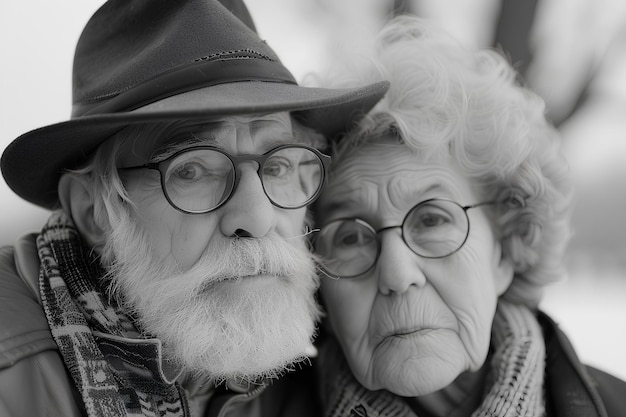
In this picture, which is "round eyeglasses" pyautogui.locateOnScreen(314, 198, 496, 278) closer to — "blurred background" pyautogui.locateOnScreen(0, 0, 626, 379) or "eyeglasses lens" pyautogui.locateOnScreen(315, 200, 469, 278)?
"eyeglasses lens" pyautogui.locateOnScreen(315, 200, 469, 278)

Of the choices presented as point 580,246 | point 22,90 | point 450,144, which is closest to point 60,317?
point 450,144

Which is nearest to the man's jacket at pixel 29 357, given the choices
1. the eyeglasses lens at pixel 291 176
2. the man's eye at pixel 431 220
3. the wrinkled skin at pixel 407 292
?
the wrinkled skin at pixel 407 292

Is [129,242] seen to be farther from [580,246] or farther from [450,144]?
[580,246]

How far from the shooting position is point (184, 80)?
179 cm

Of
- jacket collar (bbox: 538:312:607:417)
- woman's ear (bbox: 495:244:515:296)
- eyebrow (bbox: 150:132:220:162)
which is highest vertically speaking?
eyebrow (bbox: 150:132:220:162)

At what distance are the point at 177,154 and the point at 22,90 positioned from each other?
10.4 feet

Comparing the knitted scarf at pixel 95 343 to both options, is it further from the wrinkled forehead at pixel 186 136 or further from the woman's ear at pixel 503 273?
the woman's ear at pixel 503 273

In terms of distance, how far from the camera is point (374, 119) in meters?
2.26

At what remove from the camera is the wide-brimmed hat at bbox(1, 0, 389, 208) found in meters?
1.73

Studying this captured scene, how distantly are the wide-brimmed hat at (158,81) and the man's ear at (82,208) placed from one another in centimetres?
6

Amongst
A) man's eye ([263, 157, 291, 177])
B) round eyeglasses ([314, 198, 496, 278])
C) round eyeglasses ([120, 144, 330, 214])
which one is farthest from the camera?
round eyeglasses ([314, 198, 496, 278])

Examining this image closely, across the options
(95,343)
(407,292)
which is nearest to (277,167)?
(407,292)

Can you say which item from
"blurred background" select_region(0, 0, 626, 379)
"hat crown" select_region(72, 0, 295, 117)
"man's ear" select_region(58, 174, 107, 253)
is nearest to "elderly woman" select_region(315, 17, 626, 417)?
"hat crown" select_region(72, 0, 295, 117)

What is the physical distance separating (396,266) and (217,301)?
62 cm
